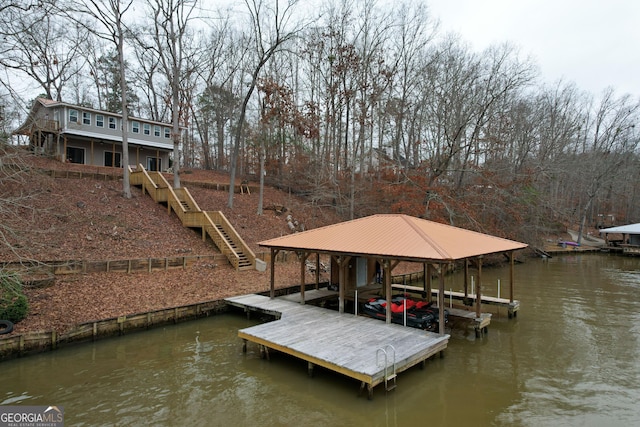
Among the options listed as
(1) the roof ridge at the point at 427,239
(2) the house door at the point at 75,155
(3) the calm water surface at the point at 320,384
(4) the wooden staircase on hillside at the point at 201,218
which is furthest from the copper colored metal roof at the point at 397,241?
(2) the house door at the point at 75,155

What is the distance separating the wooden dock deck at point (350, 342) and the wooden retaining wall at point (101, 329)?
259cm

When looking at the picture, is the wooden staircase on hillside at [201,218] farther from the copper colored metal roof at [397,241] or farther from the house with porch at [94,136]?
the house with porch at [94,136]

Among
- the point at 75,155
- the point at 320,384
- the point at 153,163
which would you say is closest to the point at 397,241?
the point at 320,384

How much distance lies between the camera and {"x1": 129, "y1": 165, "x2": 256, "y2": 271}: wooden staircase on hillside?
57.0 feet

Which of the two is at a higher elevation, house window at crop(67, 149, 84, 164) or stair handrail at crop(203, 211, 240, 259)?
house window at crop(67, 149, 84, 164)

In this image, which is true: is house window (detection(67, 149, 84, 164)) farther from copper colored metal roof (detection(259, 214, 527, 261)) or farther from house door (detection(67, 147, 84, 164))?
copper colored metal roof (detection(259, 214, 527, 261))

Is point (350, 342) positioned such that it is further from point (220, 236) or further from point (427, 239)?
point (220, 236)

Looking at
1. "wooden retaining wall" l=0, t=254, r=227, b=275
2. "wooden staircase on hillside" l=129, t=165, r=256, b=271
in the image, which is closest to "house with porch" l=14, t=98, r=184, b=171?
"wooden staircase on hillside" l=129, t=165, r=256, b=271

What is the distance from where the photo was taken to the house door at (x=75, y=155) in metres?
27.1

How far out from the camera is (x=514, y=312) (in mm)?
13453

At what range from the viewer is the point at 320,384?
7.97m

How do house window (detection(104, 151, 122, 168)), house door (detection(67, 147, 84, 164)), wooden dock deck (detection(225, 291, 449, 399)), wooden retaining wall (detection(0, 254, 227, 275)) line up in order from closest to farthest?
wooden dock deck (detection(225, 291, 449, 399))
wooden retaining wall (detection(0, 254, 227, 275))
house door (detection(67, 147, 84, 164))
house window (detection(104, 151, 122, 168))

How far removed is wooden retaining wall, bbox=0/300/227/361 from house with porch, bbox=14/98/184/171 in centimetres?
1813

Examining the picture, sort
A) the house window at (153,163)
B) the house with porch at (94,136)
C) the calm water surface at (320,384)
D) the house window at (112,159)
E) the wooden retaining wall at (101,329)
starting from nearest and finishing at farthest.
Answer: the calm water surface at (320,384)
the wooden retaining wall at (101,329)
the house with porch at (94,136)
the house window at (112,159)
the house window at (153,163)
